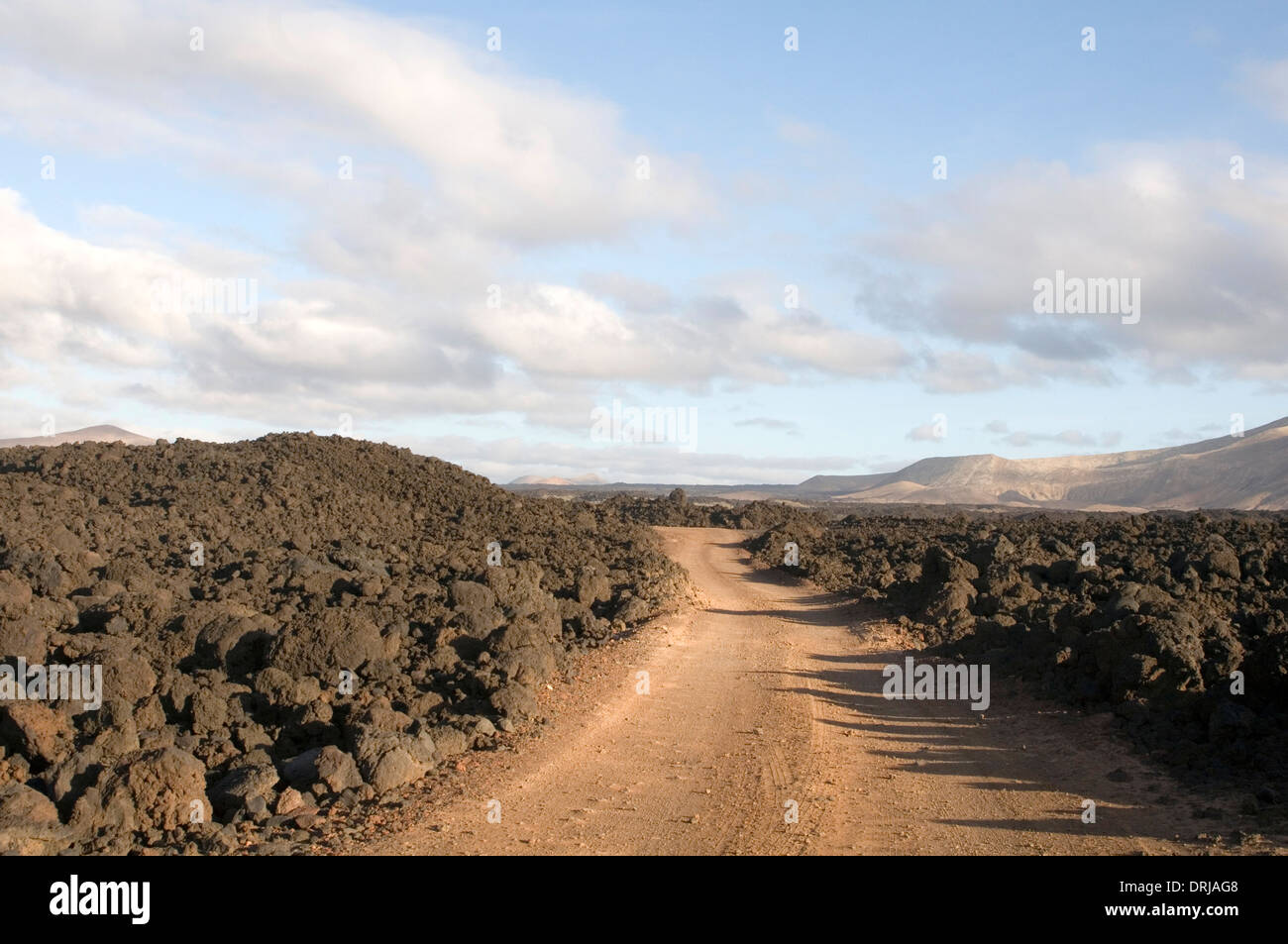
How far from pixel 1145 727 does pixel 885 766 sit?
2.92 m

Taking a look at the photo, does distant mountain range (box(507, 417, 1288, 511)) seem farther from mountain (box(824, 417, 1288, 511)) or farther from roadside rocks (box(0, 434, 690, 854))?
roadside rocks (box(0, 434, 690, 854))

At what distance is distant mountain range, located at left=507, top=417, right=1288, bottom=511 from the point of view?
122875 mm

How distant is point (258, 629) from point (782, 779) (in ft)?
24.6

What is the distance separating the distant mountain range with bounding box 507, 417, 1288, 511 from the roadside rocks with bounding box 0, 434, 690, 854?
105m

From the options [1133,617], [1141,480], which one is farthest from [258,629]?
[1141,480]

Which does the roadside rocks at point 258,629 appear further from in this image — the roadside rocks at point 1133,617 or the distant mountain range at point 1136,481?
the distant mountain range at point 1136,481

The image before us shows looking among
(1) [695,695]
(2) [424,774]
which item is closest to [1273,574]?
(1) [695,695]

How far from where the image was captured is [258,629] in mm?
13383

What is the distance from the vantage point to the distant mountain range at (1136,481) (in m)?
123

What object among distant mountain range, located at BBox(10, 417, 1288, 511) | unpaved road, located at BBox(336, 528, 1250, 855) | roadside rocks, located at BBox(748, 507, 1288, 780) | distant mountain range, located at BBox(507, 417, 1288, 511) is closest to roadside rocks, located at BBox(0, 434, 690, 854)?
unpaved road, located at BBox(336, 528, 1250, 855)

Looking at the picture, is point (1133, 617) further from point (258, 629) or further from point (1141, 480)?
point (1141, 480)

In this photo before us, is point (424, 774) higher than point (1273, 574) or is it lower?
lower

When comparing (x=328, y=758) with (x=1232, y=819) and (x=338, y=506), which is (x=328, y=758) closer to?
(x=1232, y=819)
